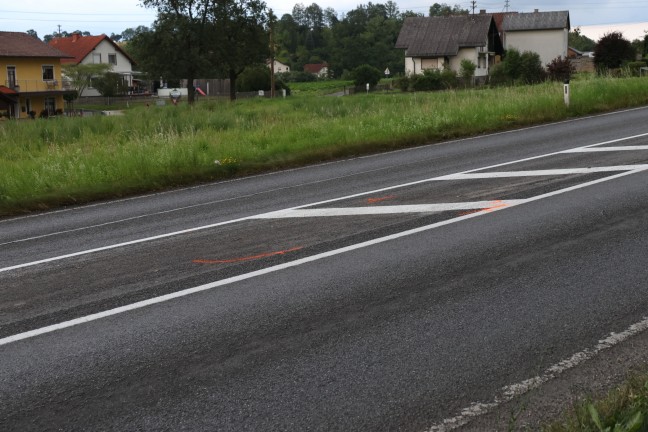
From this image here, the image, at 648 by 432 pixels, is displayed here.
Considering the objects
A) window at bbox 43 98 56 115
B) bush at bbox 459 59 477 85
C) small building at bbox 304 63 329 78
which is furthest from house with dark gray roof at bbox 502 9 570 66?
small building at bbox 304 63 329 78

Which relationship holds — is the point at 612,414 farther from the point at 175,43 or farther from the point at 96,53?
the point at 96,53

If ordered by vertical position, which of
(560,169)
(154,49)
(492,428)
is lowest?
(492,428)

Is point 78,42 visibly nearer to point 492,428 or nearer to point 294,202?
point 294,202

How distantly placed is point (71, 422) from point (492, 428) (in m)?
2.26

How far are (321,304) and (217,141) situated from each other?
11.0 metres

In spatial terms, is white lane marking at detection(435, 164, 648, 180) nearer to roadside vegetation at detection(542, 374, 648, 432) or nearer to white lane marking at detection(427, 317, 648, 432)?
A: white lane marking at detection(427, 317, 648, 432)

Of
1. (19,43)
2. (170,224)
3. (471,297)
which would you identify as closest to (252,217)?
(170,224)

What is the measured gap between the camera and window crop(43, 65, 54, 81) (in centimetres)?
6273

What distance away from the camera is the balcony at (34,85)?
59.0 m

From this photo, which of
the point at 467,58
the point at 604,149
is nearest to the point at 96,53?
the point at 467,58

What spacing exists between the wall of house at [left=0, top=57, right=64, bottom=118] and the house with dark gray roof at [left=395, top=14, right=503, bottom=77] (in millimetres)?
33117

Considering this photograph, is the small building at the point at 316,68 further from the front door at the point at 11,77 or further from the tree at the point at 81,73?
the front door at the point at 11,77

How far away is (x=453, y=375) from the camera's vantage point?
14.9 ft

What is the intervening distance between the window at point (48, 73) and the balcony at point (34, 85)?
20.5 inches
